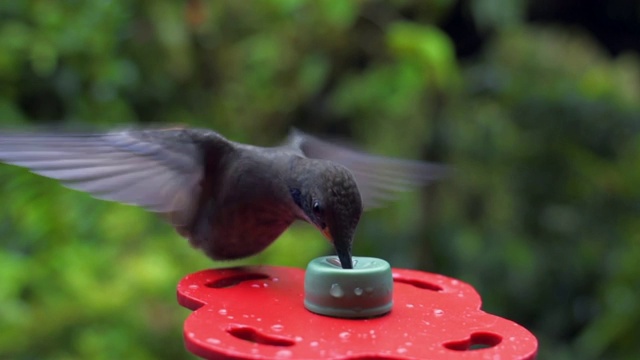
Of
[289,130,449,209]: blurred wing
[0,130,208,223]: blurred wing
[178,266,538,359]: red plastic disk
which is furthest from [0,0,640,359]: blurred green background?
[178,266,538,359]: red plastic disk

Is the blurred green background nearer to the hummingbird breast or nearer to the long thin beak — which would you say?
the hummingbird breast

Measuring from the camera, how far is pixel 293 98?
4.18 m

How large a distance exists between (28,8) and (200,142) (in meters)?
1.90

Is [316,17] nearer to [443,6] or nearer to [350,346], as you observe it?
[443,6]

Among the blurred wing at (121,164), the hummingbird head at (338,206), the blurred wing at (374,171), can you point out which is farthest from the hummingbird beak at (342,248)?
the blurred wing at (374,171)

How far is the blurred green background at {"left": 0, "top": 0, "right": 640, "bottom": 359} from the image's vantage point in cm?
310

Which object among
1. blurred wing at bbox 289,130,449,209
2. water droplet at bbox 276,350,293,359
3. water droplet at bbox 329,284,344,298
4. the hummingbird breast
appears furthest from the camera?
blurred wing at bbox 289,130,449,209

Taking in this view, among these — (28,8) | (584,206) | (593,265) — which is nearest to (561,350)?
(593,265)

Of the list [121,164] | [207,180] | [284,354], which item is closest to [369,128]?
[207,180]

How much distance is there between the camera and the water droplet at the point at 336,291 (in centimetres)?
152

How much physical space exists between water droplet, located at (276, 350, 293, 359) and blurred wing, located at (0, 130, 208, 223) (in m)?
0.56

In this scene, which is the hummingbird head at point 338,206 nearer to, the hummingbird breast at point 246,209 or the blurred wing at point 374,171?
the hummingbird breast at point 246,209

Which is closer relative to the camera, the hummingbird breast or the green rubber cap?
the green rubber cap

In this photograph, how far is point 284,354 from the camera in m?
1.24
